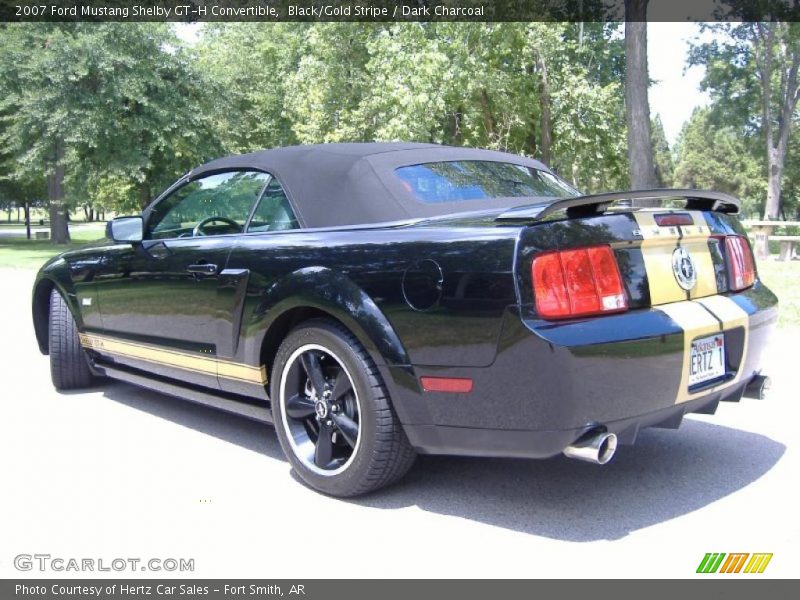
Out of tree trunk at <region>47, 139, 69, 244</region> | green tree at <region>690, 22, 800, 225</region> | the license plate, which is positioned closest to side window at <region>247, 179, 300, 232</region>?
the license plate

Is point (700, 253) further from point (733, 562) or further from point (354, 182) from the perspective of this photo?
point (354, 182)

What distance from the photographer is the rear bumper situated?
293 centimetres

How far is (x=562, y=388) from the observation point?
292cm

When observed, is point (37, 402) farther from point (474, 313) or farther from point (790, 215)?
point (790, 215)

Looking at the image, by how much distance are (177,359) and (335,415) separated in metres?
1.36

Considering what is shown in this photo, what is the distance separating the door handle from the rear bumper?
4.50ft

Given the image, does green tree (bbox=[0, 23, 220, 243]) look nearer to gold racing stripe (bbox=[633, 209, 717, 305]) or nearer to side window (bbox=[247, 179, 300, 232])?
side window (bbox=[247, 179, 300, 232])

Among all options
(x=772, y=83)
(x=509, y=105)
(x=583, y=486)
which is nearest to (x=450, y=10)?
(x=509, y=105)

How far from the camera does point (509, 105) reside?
68.3 ft

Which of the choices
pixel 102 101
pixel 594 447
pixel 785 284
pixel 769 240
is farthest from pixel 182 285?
pixel 102 101

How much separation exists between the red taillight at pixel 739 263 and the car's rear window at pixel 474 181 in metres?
0.94

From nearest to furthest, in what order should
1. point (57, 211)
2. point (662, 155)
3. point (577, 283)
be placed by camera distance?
point (577, 283) < point (57, 211) < point (662, 155)

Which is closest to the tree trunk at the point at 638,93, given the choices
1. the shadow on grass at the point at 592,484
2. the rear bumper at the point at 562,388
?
the shadow on grass at the point at 592,484

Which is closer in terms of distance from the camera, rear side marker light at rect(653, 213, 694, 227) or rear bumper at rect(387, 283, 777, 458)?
rear bumper at rect(387, 283, 777, 458)
